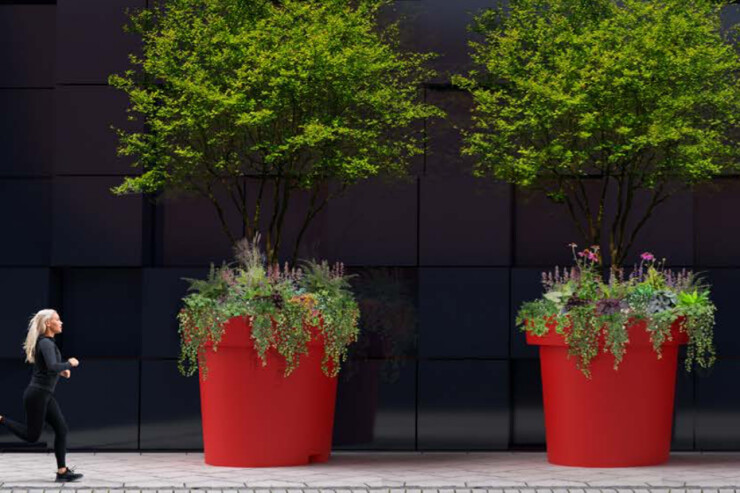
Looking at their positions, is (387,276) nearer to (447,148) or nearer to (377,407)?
(377,407)

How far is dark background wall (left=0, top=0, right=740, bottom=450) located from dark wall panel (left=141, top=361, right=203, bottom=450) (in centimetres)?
1

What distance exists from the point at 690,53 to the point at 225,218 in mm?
5134

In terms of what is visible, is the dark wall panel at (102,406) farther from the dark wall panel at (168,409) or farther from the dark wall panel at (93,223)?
the dark wall panel at (93,223)

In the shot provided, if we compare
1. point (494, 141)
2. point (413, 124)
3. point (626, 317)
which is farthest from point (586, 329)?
point (413, 124)

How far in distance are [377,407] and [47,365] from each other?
12.3 ft

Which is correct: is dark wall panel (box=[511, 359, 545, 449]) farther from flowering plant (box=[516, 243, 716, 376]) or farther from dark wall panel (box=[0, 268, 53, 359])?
dark wall panel (box=[0, 268, 53, 359])

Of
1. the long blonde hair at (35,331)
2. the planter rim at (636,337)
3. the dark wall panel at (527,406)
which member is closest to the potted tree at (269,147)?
the long blonde hair at (35,331)

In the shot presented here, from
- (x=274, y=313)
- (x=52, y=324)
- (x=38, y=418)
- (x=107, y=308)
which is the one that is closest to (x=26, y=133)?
(x=107, y=308)

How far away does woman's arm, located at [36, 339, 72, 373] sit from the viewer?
480 inches

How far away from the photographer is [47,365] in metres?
12.2

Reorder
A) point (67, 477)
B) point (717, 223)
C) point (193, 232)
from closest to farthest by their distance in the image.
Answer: point (67, 477) → point (717, 223) → point (193, 232)

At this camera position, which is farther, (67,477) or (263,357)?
(263,357)

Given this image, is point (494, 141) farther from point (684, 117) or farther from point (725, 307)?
point (725, 307)

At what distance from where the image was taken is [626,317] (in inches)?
501
